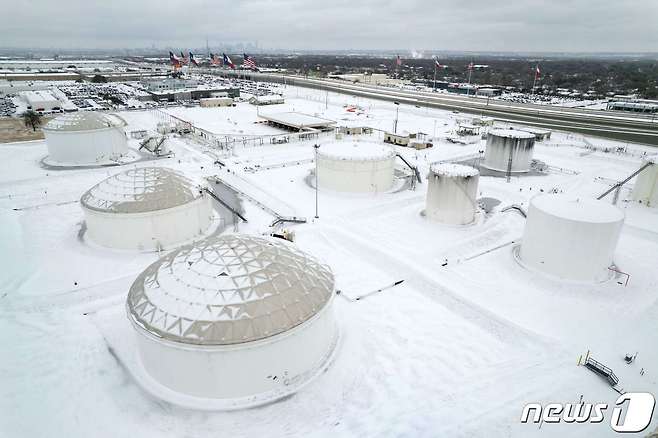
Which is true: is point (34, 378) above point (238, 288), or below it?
below

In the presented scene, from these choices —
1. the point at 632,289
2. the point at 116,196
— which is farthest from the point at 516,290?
the point at 116,196

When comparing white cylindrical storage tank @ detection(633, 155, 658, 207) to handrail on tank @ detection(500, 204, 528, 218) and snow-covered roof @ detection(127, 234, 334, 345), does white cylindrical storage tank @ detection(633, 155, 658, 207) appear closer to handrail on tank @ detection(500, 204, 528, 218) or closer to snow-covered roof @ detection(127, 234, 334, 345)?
handrail on tank @ detection(500, 204, 528, 218)

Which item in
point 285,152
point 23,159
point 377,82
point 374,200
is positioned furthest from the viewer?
point 377,82

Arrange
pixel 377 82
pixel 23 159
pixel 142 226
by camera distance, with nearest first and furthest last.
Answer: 1. pixel 142 226
2. pixel 23 159
3. pixel 377 82

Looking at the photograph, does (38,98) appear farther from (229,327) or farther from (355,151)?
(229,327)

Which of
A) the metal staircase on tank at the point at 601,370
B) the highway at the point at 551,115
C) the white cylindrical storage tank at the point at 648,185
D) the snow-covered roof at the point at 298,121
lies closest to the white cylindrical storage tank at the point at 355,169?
the white cylindrical storage tank at the point at 648,185

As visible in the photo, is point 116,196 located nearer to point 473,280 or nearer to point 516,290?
point 473,280

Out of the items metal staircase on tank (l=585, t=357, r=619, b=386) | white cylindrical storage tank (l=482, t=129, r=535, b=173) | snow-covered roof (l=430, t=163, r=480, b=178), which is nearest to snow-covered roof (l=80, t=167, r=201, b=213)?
snow-covered roof (l=430, t=163, r=480, b=178)
